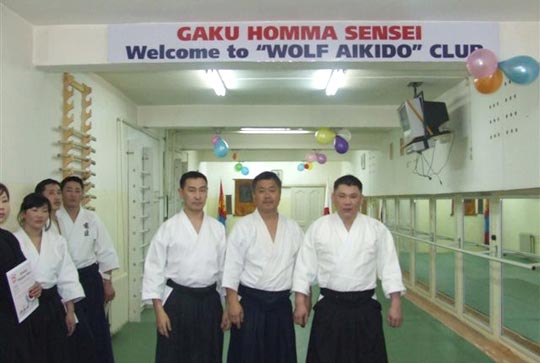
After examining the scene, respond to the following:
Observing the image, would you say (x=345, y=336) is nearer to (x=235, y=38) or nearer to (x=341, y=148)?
(x=235, y=38)

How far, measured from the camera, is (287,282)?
2.75m

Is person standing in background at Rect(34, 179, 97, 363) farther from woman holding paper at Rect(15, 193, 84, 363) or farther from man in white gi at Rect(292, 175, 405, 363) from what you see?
man in white gi at Rect(292, 175, 405, 363)

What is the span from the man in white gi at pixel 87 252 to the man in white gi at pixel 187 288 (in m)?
0.95

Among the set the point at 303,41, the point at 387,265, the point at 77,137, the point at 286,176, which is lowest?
the point at 387,265

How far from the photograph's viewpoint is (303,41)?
3.06m

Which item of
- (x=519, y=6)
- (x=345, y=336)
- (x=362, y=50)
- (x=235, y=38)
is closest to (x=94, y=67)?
(x=235, y=38)

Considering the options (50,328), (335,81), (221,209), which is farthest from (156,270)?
(221,209)

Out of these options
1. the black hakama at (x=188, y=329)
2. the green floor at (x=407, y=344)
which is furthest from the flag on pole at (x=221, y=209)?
the black hakama at (x=188, y=329)

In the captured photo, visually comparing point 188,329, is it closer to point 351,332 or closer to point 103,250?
point 351,332

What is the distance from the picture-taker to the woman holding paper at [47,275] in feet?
8.78

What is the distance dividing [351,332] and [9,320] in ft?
5.89

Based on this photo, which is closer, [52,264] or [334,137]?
[52,264]

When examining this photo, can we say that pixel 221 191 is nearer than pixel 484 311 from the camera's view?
No

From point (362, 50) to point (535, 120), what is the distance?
1309 mm
